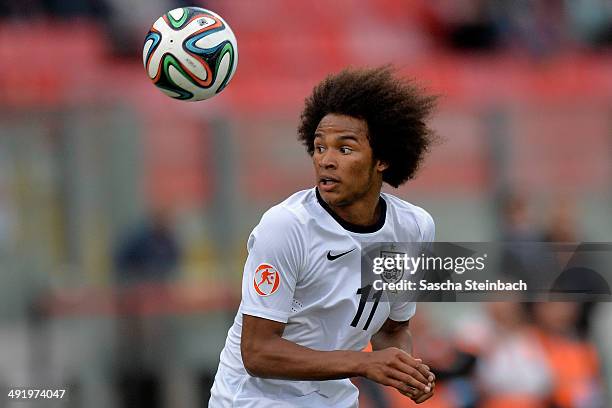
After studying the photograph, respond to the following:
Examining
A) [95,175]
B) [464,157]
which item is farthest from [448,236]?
[95,175]

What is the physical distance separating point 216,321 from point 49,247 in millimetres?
1931

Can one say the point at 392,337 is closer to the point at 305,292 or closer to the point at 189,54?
the point at 305,292

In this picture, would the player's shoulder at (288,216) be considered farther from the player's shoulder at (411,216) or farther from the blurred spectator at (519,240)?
the blurred spectator at (519,240)

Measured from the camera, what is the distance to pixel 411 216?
5.48 metres

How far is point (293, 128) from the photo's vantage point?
12.1 meters

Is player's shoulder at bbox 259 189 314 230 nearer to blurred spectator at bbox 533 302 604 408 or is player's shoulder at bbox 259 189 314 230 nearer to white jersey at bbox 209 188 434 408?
white jersey at bbox 209 188 434 408

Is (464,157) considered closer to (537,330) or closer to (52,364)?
(537,330)

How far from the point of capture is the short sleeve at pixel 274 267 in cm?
494

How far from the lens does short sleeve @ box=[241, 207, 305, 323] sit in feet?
16.2

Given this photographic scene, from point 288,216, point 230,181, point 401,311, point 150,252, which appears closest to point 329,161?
point 288,216

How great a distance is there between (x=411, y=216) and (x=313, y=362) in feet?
3.10

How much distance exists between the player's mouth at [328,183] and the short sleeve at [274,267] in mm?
197

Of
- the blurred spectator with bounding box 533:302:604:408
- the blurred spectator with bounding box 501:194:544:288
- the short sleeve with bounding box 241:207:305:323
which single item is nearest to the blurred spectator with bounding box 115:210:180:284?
the blurred spectator with bounding box 501:194:544:288

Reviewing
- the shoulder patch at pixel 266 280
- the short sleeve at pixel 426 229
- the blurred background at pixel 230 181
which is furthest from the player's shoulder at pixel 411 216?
the blurred background at pixel 230 181
